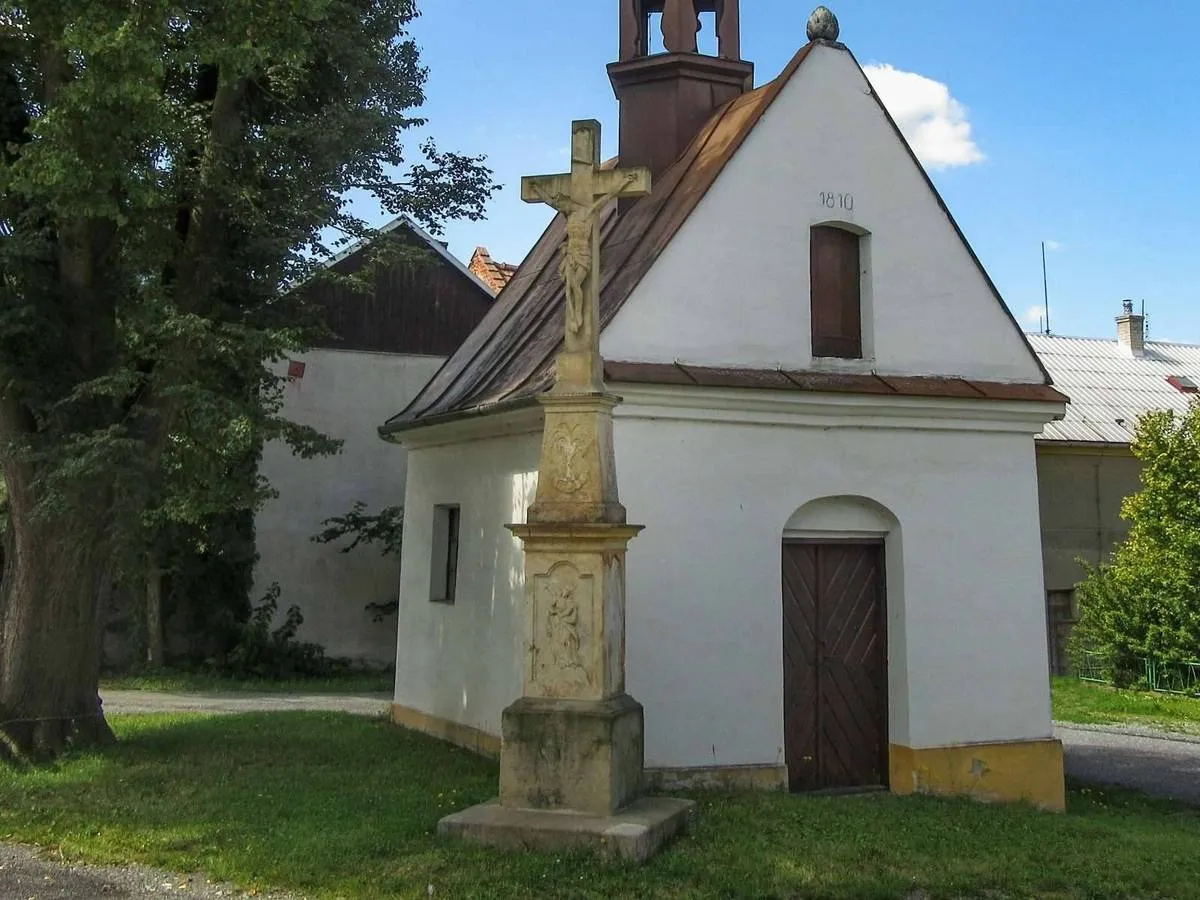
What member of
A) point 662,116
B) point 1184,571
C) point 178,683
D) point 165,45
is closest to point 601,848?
point 165,45

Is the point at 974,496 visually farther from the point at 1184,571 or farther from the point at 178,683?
the point at 178,683

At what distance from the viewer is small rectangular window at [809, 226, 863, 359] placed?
9969 mm

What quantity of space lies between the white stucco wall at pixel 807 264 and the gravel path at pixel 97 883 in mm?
4888

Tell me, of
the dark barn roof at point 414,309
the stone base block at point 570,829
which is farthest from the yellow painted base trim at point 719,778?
the dark barn roof at point 414,309

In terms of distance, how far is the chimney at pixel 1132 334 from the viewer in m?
30.0

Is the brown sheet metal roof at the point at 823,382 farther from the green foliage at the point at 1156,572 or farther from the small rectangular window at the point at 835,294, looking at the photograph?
the green foliage at the point at 1156,572

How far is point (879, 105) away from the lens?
10273 mm

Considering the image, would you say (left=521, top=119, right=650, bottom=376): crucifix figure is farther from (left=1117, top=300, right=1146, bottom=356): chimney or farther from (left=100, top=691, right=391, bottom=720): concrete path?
(left=1117, top=300, right=1146, bottom=356): chimney

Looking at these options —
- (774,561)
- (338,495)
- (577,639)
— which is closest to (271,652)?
(338,495)

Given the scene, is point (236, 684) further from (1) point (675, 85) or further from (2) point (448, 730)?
(1) point (675, 85)

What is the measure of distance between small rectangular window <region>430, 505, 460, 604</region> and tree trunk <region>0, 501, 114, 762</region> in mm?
3579

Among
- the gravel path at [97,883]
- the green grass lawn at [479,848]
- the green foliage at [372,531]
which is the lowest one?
the gravel path at [97,883]

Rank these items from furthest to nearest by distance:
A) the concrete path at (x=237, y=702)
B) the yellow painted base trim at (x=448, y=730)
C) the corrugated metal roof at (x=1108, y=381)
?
the corrugated metal roof at (x=1108, y=381)
the concrete path at (x=237, y=702)
the yellow painted base trim at (x=448, y=730)

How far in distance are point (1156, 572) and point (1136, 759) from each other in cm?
763
